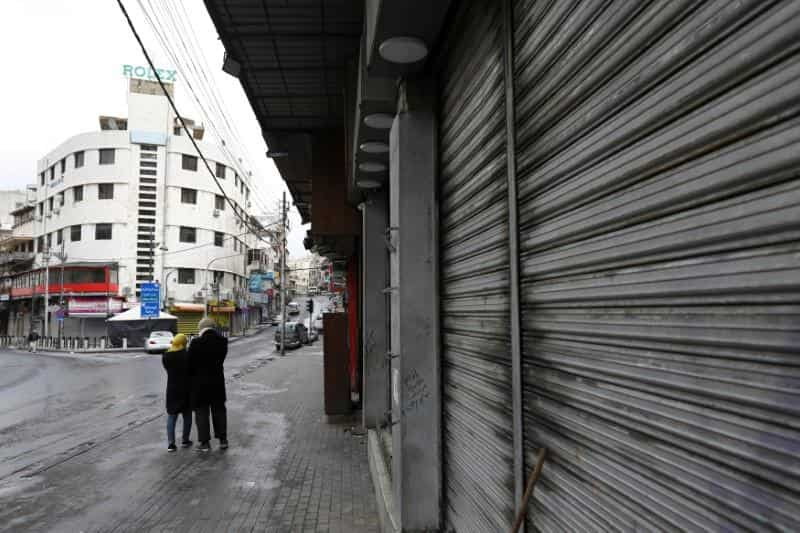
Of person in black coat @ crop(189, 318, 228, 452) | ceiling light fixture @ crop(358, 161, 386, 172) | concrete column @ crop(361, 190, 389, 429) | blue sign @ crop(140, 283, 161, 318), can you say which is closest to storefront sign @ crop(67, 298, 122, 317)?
blue sign @ crop(140, 283, 161, 318)

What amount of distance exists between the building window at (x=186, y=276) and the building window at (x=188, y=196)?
6.02 m

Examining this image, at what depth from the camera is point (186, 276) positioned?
157 ft

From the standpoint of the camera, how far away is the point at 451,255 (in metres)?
3.69

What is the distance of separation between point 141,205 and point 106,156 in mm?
5157

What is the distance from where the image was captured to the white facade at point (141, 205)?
4538cm

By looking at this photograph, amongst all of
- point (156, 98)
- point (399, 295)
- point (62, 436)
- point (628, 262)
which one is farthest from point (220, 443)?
point (156, 98)

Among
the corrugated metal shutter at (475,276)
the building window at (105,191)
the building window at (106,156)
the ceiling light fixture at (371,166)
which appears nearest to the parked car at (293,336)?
the building window at (105,191)

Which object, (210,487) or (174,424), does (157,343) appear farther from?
(210,487)

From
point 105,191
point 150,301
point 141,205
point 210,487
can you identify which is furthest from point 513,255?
point 105,191

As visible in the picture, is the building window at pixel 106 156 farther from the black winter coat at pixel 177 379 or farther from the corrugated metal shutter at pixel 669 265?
the corrugated metal shutter at pixel 669 265

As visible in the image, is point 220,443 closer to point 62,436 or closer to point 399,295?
point 62,436

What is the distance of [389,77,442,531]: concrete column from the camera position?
3.88 m

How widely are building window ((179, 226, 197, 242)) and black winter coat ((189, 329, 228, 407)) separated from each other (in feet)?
141

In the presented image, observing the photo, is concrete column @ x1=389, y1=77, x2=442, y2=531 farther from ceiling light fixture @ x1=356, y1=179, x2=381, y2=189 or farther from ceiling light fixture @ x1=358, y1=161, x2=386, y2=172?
ceiling light fixture @ x1=356, y1=179, x2=381, y2=189
